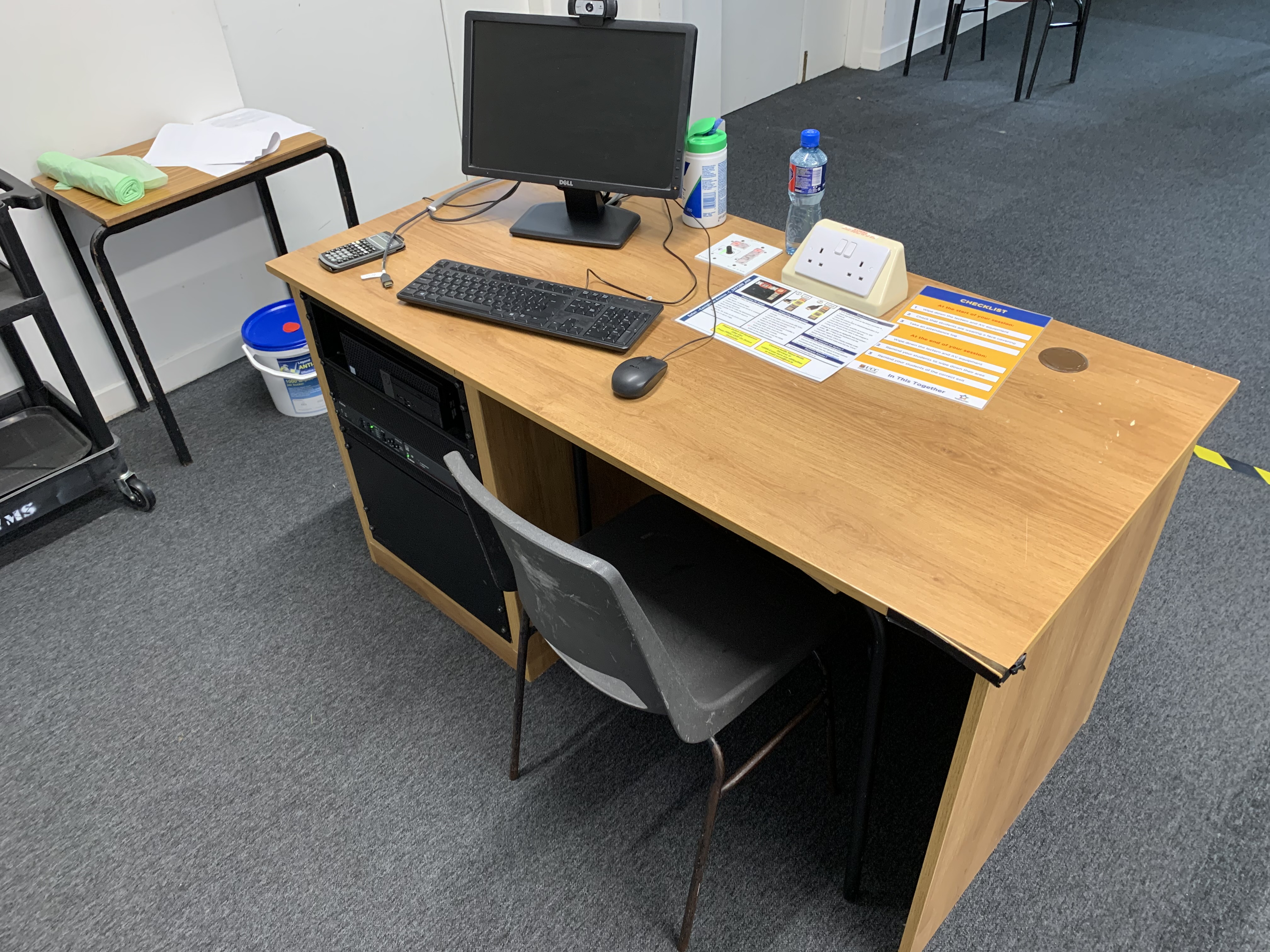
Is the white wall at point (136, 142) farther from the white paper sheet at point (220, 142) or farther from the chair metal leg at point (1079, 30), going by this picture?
the chair metal leg at point (1079, 30)

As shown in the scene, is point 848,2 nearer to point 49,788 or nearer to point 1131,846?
point 1131,846

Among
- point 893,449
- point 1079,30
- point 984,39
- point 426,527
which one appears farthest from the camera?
point 984,39

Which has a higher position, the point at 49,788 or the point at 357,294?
the point at 357,294

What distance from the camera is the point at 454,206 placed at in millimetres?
2008

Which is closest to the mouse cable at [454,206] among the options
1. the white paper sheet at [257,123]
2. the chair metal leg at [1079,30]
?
the white paper sheet at [257,123]

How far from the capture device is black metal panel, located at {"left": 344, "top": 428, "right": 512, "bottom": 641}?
1.85 meters

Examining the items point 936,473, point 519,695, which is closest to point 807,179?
point 936,473

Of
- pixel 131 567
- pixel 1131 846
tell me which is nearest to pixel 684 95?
pixel 1131 846

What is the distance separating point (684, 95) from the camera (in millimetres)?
1660

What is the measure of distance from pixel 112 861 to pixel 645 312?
1373 millimetres

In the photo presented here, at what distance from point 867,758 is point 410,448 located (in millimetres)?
1039

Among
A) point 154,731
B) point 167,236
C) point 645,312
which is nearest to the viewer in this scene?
point 645,312

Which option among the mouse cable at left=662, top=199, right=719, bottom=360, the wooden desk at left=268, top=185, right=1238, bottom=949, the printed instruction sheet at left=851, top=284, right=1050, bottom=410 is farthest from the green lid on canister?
the printed instruction sheet at left=851, top=284, right=1050, bottom=410

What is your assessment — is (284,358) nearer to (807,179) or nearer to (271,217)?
→ (271,217)
